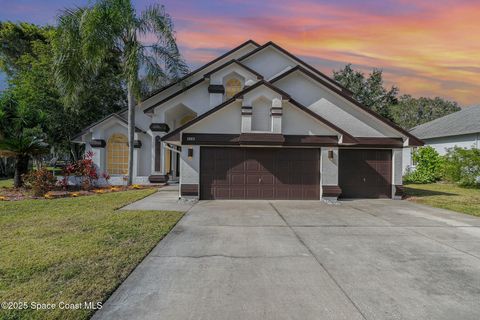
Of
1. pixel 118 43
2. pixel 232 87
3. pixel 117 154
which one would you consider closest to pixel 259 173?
pixel 232 87

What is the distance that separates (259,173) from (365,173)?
5.26 metres

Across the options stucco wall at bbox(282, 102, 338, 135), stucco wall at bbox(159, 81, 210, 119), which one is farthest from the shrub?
stucco wall at bbox(282, 102, 338, 135)

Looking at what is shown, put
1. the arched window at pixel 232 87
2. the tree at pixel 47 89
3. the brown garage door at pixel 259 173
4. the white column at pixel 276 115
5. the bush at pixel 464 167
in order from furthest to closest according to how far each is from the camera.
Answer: the tree at pixel 47 89 → the bush at pixel 464 167 → the arched window at pixel 232 87 → the brown garage door at pixel 259 173 → the white column at pixel 276 115

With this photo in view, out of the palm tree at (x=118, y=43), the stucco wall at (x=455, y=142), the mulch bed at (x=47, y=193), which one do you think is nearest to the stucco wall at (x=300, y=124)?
the palm tree at (x=118, y=43)

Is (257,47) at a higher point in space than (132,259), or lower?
higher

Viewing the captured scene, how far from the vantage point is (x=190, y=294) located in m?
4.39

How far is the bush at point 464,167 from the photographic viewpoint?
1948cm

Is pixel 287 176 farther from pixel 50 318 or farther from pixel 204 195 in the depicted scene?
pixel 50 318

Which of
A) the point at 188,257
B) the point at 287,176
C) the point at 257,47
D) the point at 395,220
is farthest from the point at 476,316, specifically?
the point at 257,47

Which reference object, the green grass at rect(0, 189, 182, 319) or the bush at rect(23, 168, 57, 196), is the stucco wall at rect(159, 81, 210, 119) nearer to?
the bush at rect(23, 168, 57, 196)

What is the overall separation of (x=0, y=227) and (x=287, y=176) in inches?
398

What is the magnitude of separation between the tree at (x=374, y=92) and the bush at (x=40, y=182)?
32669mm

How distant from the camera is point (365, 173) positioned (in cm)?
1443

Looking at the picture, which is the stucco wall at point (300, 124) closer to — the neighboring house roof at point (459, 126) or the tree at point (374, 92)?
the neighboring house roof at point (459, 126)
